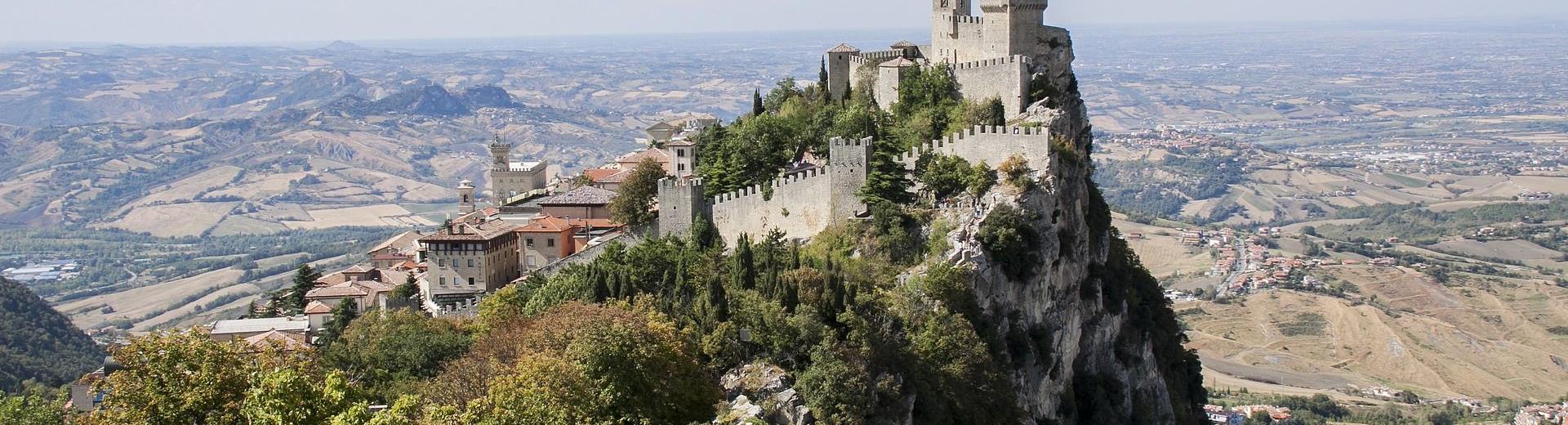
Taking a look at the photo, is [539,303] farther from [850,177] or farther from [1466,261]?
[1466,261]

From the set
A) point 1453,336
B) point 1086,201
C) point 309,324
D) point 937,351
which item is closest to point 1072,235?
point 1086,201

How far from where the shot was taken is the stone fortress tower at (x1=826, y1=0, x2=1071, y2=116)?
2238 inches

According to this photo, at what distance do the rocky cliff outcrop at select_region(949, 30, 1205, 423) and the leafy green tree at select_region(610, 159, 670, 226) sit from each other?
13.3 m

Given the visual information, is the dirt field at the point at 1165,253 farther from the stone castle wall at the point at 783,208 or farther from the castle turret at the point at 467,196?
the stone castle wall at the point at 783,208

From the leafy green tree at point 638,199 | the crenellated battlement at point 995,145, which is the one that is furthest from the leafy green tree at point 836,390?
the leafy green tree at point 638,199

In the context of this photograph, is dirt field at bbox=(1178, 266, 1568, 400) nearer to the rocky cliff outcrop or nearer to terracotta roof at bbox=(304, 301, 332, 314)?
the rocky cliff outcrop

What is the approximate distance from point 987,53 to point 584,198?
55.8 ft

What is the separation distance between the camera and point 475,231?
56.9 meters

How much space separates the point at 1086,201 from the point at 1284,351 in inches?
3026

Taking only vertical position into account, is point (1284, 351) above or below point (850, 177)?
below

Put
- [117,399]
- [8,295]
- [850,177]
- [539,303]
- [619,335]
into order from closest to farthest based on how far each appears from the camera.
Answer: [117,399] → [619,335] → [539,303] → [850,177] → [8,295]

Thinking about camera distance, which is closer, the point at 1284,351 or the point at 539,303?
the point at 539,303

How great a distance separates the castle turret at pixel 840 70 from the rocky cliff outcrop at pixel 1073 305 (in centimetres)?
994

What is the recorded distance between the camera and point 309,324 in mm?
60812
